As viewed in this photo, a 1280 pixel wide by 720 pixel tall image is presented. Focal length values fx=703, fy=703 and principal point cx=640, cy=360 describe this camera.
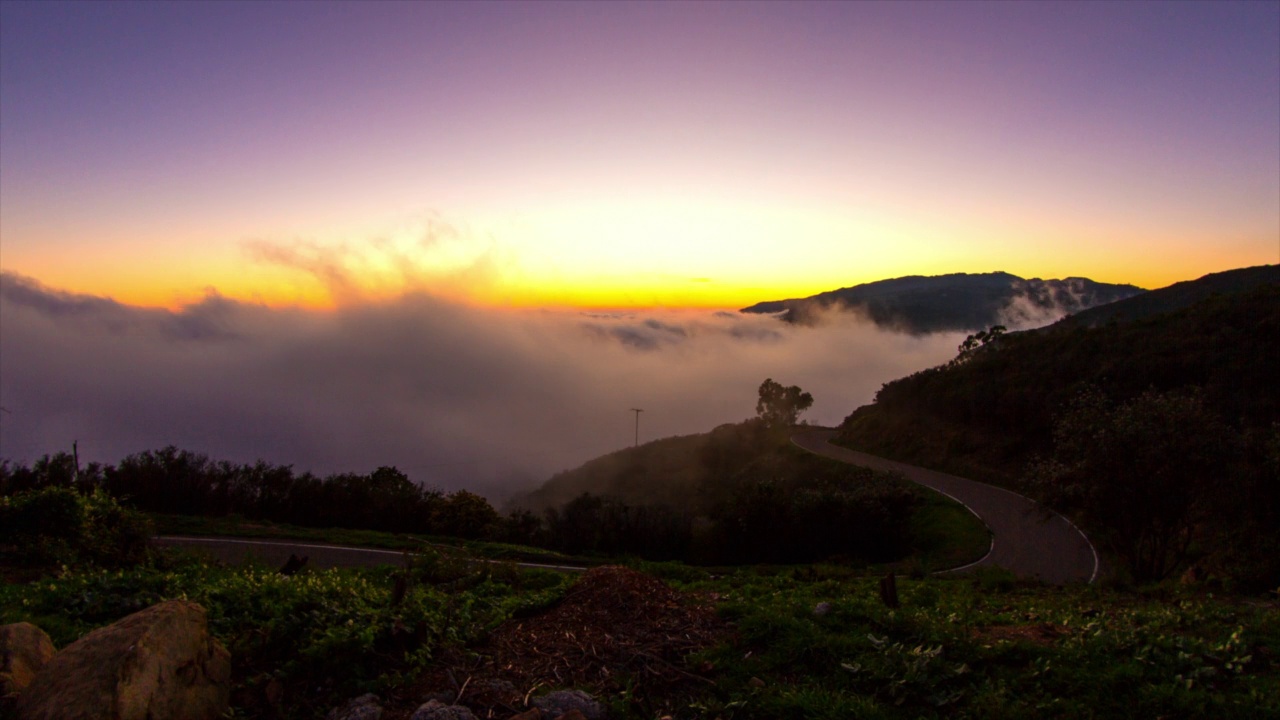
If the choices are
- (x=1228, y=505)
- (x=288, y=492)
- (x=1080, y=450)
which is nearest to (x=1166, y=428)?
(x=1080, y=450)

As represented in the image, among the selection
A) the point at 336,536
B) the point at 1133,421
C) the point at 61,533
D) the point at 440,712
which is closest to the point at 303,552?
the point at 336,536

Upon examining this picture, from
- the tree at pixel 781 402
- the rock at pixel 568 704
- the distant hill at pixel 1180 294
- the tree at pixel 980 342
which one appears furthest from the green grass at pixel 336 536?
the distant hill at pixel 1180 294

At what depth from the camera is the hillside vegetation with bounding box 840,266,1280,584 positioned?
13.3 meters

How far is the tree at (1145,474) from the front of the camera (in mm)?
14320

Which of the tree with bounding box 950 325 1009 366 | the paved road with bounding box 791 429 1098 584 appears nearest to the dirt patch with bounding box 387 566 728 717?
the paved road with bounding box 791 429 1098 584

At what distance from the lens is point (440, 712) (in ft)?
15.3

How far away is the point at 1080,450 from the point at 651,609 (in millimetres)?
13431

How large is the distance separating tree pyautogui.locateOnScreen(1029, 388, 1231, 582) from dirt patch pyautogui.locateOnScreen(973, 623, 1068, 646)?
32.4 ft

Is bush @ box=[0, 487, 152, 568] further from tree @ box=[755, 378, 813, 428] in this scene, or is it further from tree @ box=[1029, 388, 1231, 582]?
tree @ box=[755, 378, 813, 428]

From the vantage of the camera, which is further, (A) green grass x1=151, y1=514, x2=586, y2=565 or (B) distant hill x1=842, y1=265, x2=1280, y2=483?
(B) distant hill x1=842, y1=265, x2=1280, y2=483

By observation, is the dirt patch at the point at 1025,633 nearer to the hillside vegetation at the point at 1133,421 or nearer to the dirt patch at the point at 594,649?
the dirt patch at the point at 594,649

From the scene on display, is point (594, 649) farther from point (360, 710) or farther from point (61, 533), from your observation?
point (61, 533)

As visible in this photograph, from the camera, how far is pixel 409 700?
16.7 ft

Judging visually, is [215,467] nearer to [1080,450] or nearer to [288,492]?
[288,492]
